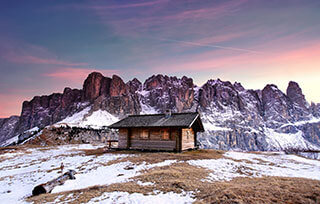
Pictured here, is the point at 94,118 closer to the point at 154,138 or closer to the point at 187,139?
the point at 154,138

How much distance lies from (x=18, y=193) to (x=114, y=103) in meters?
166

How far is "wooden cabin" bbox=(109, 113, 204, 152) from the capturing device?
1014 inches

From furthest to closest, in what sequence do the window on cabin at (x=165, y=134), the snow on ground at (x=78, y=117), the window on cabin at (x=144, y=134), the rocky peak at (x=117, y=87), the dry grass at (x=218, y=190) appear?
the rocky peak at (x=117, y=87)
the snow on ground at (x=78, y=117)
the window on cabin at (x=144, y=134)
the window on cabin at (x=165, y=134)
the dry grass at (x=218, y=190)

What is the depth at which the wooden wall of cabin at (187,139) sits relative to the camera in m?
26.4

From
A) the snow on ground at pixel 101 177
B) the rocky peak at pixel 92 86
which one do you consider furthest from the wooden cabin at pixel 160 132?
the rocky peak at pixel 92 86

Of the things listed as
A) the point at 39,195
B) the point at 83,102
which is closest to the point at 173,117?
the point at 39,195

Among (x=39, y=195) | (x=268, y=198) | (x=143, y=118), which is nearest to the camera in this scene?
(x=268, y=198)

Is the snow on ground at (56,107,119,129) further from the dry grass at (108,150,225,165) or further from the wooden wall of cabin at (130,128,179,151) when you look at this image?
the dry grass at (108,150,225,165)

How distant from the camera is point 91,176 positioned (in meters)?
15.0

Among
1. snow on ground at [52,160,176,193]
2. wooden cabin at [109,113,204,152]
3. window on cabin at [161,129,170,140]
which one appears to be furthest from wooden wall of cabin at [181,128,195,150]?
snow on ground at [52,160,176,193]

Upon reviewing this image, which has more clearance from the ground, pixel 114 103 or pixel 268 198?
pixel 114 103

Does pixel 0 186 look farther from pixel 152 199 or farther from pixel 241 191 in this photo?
pixel 241 191

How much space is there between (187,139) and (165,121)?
14.3 feet

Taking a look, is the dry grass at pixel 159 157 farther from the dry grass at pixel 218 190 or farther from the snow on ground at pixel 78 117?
the snow on ground at pixel 78 117
